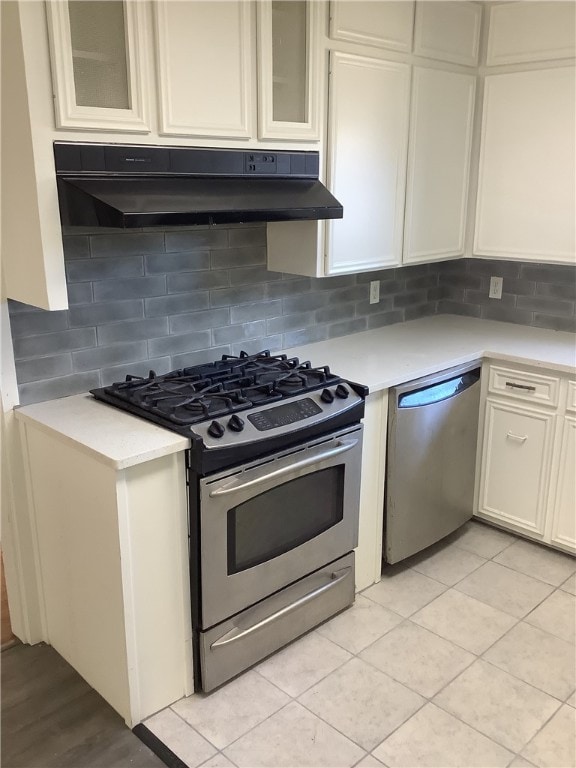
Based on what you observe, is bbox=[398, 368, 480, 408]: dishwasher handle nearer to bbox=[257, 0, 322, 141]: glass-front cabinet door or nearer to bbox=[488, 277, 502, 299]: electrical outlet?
bbox=[488, 277, 502, 299]: electrical outlet

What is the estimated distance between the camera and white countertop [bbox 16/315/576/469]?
6.25ft

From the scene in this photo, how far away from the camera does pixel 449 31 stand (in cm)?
287

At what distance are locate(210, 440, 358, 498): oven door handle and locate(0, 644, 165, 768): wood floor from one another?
0.79 meters

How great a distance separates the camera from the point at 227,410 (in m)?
2.07

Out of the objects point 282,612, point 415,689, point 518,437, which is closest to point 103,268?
point 282,612

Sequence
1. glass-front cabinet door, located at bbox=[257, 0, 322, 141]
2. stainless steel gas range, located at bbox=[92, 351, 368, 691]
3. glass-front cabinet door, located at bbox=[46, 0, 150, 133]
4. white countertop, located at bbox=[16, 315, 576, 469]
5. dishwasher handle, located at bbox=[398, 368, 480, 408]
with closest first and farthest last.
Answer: glass-front cabinet door, located at bbox=[46, 0, 150, 133], white countertop, located at bbox=[16, 315, 576, 469], stainless steel gas range, located at bbox=[92, 351, 368, 691], glass-front cabinet door, located at bbox=[257, 0, 322, 141], dishwasher handle, located at bbox=[398, 368, 480, 408]

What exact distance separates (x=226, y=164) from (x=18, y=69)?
67 cm

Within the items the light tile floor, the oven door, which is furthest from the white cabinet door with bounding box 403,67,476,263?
the light tile floor

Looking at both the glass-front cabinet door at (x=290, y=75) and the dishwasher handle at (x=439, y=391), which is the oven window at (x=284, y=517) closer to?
the dishwasher handle at (x=439, y=391)

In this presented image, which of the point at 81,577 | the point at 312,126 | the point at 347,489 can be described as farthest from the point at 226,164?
the point at 81,577

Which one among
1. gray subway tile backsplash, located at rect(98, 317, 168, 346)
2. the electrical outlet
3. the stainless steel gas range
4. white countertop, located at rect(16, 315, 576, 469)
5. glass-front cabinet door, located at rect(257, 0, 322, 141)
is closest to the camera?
white countertop, located at rect(16, 315, 576, 469)

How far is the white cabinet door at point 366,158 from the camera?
2521 mm

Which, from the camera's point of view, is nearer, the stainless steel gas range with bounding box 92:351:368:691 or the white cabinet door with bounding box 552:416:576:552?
the stainless steel gas range with bounding box 92:351:368:691

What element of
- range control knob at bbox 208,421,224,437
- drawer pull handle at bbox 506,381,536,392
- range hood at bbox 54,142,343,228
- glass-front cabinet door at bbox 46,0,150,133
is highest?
glass-front cabinet door at bbox 46,0,150,133
